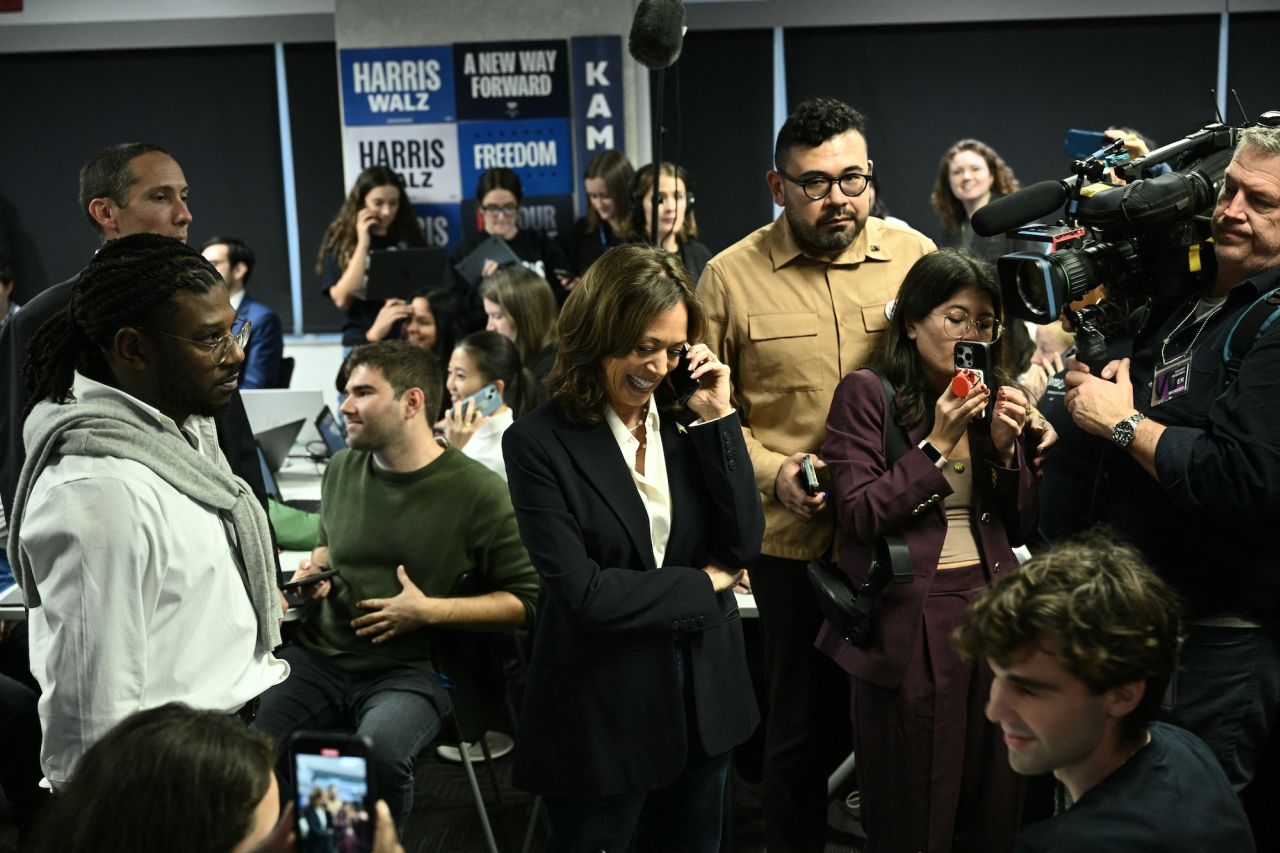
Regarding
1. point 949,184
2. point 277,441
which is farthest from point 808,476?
point 949,184

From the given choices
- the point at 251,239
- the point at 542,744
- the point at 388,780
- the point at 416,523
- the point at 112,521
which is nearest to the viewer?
the point at 112,521

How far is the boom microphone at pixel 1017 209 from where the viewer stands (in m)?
2.37

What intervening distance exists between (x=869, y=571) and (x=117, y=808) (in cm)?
152

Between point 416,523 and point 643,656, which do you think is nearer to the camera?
point 643,656

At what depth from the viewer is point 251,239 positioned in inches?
290

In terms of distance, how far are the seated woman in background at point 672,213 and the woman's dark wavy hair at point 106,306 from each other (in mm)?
2902

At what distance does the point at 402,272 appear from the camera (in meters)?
5.14

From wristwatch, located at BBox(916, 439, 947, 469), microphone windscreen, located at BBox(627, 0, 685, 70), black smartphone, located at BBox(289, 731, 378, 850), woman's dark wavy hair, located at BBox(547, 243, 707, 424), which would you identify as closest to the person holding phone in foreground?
wristwatch, located at BBox(916, 439, 947, 469)

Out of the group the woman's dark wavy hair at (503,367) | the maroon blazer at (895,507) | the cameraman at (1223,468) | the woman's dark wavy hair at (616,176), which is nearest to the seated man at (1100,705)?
the cameraman at (1223,468)

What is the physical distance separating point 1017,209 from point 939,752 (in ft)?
3.49

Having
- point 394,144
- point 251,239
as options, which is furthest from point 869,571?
point 251,239

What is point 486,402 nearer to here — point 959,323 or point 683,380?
point 683,380

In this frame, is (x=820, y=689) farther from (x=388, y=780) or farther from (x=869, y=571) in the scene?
(x=388, y=780)

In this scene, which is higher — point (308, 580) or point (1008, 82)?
point (1008, 82)
